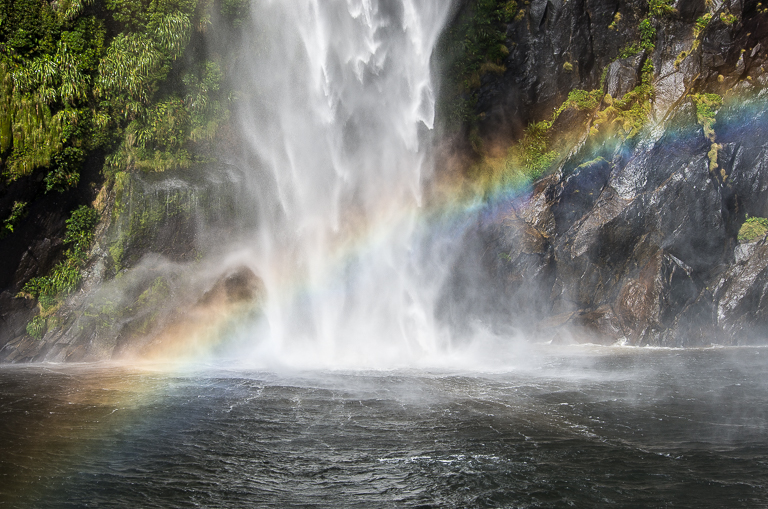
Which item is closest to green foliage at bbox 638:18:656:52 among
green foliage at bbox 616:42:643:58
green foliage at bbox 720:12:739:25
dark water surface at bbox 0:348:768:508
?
green foliage at bbox 616:42:643:58

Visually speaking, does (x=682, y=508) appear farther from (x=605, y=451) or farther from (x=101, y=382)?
(x=101, y=382)

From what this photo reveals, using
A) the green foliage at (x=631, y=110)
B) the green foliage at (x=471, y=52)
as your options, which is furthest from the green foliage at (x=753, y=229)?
the green foliage at (x=471, y=52)

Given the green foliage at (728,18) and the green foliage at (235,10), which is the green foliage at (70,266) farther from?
the green foliage at (728,18)

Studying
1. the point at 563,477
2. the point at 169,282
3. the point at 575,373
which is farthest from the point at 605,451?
the point at 169,282

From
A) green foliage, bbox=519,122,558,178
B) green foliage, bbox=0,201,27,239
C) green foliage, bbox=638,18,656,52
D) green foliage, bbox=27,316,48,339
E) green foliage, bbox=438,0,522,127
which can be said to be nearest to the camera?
green foliage, bbox=0,201,27,239

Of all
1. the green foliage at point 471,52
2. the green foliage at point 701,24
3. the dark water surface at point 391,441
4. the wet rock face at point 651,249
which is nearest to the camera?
the dark water surface at point 391,441

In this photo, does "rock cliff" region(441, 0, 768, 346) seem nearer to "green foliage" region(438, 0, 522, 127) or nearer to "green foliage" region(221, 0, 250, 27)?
"green foliage" region(438, 0, 522, 127)

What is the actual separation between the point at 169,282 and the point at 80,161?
5.23m

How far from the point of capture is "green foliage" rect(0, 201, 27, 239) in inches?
672

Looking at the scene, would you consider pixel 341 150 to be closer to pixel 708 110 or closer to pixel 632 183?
pixel 632 183

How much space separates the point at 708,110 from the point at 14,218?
967 inches

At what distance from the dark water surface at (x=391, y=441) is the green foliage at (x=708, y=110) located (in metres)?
10.2

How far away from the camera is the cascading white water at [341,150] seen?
19.5m

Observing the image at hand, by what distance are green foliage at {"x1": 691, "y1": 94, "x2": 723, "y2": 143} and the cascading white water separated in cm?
1003
